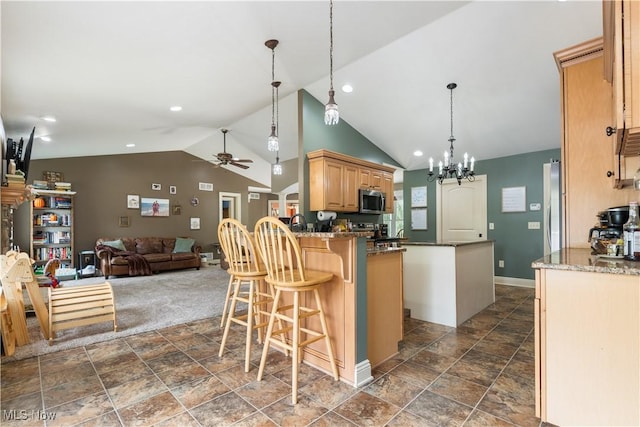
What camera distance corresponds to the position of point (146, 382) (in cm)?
208

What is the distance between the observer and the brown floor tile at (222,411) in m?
1.67

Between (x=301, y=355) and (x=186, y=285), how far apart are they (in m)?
3.69

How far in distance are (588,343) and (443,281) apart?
6.18ft

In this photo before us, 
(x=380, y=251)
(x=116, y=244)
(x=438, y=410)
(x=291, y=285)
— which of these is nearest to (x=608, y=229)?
(x=380, y=251)

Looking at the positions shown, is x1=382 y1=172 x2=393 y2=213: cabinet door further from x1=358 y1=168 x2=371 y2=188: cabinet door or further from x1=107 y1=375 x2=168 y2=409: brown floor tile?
x1=107 y1=375 x2=168 y2=409: brown floor tile

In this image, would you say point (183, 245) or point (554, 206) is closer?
point (554, 206)

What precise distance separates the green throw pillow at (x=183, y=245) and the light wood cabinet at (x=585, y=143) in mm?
7207

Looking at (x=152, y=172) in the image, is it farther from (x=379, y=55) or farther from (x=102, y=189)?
(x=379, y=55)

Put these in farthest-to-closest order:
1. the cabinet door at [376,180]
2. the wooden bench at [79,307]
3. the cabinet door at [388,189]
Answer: the cabinet door at [388,189] < the cabinet door at [376,180] < the wooden bench at [79,307]

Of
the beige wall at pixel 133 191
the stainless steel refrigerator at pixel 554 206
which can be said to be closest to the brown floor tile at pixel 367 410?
the stainless steel refrigerator at pixel 554 206

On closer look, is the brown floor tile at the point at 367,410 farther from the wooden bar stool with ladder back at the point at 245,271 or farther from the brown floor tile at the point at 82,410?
the brown floor tile at the point at 82,410

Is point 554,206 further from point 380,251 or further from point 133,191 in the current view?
point 133,191

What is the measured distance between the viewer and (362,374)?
81.1 inches

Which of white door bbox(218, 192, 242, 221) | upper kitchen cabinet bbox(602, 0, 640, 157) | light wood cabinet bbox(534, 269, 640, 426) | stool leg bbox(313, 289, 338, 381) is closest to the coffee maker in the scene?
light wood cabinet bbox(534, 269, 640, 426)
